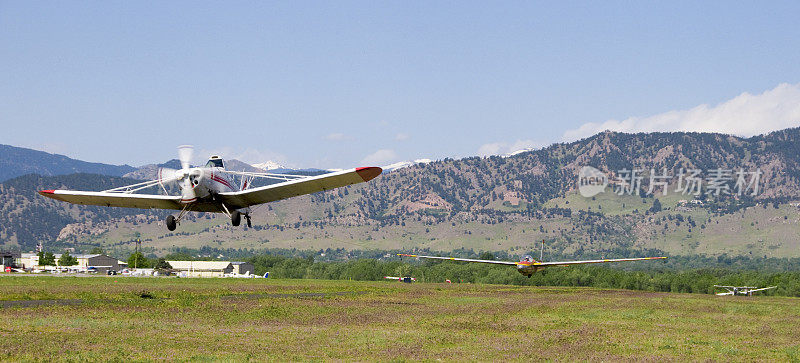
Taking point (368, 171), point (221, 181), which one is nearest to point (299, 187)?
point (221, 181)

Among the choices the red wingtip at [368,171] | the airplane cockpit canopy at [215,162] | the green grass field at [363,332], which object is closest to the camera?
the green grass field at [363,332]

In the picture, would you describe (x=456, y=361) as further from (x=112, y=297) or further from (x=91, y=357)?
(x=112, y=297)

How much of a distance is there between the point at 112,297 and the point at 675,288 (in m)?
114

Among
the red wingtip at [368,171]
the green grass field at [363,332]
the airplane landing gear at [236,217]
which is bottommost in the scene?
the green grass field at [363,332]

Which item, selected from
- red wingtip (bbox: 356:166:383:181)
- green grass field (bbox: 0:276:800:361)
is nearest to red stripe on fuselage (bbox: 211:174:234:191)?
green grass field (bbox: 0:276:800:361)

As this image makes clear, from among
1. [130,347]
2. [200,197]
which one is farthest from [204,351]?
[200,197]

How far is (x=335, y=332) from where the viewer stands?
3619cm

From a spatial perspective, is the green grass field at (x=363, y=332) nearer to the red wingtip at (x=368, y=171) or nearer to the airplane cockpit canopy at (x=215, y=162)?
the red wingtip at (x=368, y=171)

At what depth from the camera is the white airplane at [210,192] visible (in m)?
44.6

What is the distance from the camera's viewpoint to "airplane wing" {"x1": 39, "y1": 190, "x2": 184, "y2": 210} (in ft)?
153

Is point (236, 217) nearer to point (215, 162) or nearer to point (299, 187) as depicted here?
point (215, 162)

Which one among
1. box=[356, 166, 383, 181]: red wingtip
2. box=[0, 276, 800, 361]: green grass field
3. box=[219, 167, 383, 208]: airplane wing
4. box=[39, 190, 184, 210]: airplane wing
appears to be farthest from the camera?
box=[39, 190, 184, 210]: airplane wing

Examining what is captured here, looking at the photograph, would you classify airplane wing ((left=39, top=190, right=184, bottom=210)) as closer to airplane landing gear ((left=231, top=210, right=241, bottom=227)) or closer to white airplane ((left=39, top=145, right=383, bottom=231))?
white airplane ((left=39, top=145, right=383, bottom=231))

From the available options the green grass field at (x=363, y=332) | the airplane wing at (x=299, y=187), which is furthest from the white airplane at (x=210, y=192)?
the green grass field at (x=363, y=332)
